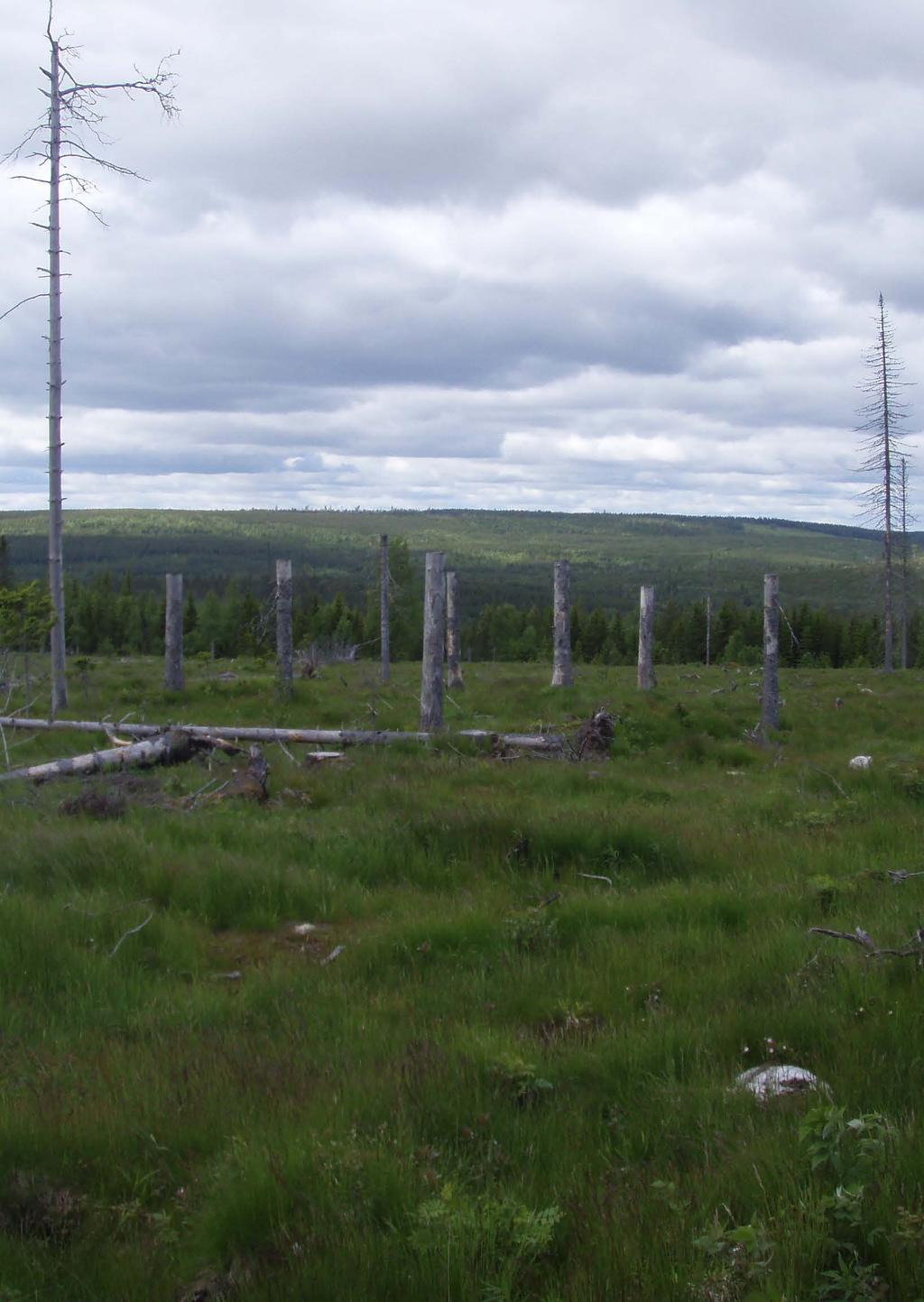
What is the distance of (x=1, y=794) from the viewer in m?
10.5

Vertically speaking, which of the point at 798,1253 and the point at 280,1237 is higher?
the point at 798,1253

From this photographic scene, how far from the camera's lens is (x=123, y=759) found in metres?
12.1

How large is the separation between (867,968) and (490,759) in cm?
830

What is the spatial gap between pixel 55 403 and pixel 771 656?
1463 centimetres

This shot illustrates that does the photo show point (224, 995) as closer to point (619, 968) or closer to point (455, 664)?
point (619, 968)

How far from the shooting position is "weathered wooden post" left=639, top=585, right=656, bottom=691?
24219 mm

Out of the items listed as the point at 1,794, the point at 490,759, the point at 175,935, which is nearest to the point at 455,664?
the point at 490,759

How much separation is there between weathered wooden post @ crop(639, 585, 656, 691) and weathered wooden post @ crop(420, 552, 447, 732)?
9318 millimetres

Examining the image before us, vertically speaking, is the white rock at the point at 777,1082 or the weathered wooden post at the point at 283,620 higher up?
the weathered wooden post at the point at 283,620

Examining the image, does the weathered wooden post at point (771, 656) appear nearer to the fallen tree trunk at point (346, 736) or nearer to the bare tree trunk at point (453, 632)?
the fallen tree trunk at point (346, 736)

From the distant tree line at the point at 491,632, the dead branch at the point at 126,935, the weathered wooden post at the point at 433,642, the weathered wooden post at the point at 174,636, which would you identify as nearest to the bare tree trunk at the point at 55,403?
the weathered wooden post at the point at 174,636

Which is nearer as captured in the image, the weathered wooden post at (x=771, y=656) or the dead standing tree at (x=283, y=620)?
the weathered wooden post at (x=771, y=656)

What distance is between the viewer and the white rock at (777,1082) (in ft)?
12.0

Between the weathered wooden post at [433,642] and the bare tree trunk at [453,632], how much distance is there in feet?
23.7
